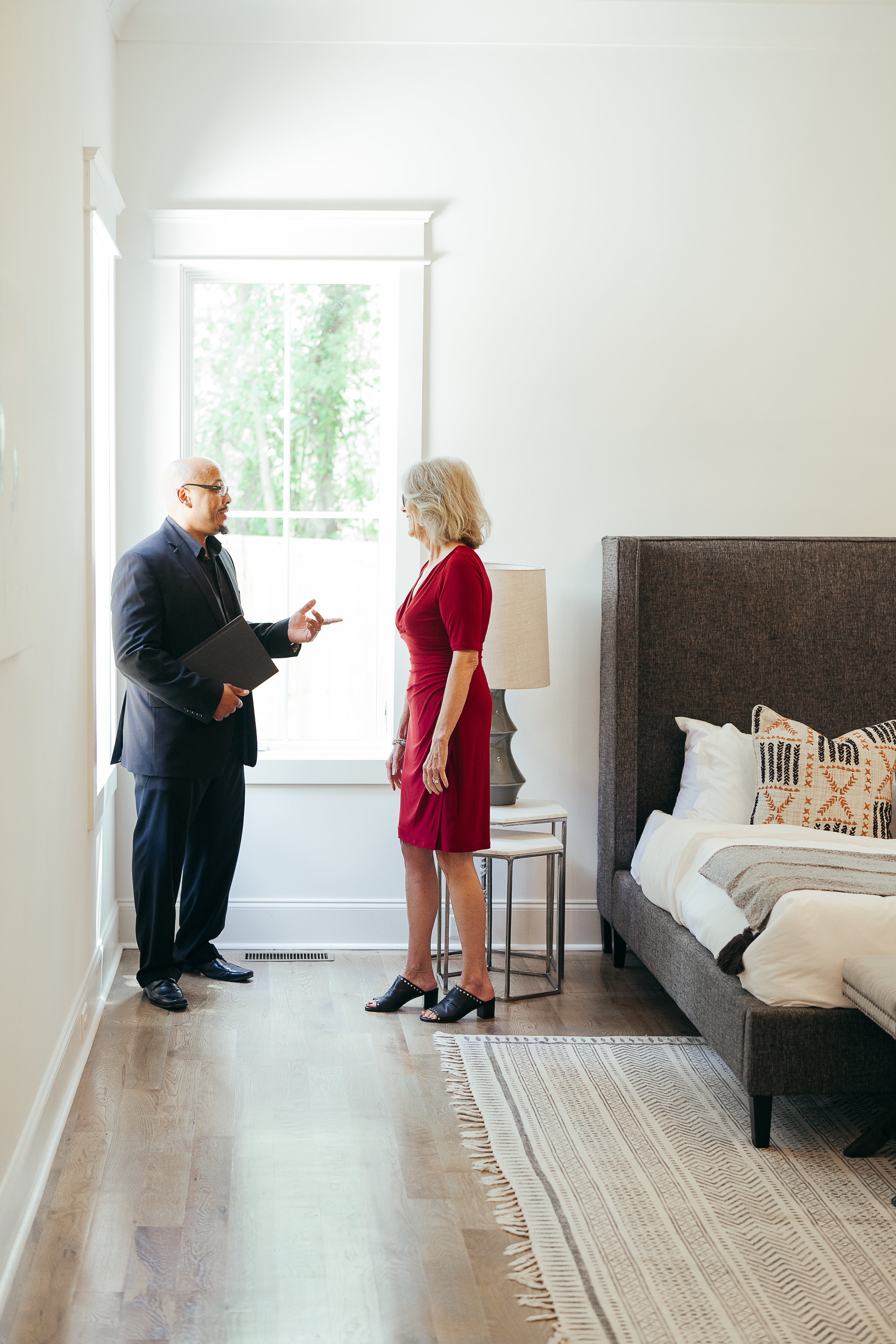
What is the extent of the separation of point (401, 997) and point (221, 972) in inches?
25.1

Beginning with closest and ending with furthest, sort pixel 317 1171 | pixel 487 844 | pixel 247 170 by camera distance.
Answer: pixel 317 1171
pixel 487 844
pixel 247 170

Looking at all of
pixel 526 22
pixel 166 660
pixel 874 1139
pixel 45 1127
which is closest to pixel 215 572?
pixel 166 660

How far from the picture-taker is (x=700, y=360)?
3959 mm

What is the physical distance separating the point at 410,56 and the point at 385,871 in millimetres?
2830

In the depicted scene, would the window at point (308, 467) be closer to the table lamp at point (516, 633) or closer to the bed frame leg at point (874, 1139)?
the table lamp at point (516, 633)

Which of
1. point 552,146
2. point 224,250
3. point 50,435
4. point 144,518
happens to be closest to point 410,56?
point 552,146

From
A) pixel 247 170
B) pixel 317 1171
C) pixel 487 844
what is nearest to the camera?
pixel 317 1171

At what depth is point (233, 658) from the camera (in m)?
3.37

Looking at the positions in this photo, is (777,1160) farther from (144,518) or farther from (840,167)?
(840,167)

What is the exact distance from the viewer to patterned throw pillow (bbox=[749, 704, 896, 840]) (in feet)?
11.3

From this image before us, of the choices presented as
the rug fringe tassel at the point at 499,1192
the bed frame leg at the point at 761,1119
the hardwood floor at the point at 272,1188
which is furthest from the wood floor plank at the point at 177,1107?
the bed frame leg at the point at 761,1119

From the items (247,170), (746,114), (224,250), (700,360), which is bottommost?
(700,360)

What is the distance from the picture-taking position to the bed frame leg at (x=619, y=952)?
388cm

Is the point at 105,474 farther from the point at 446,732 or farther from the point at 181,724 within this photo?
the point at 446,732
